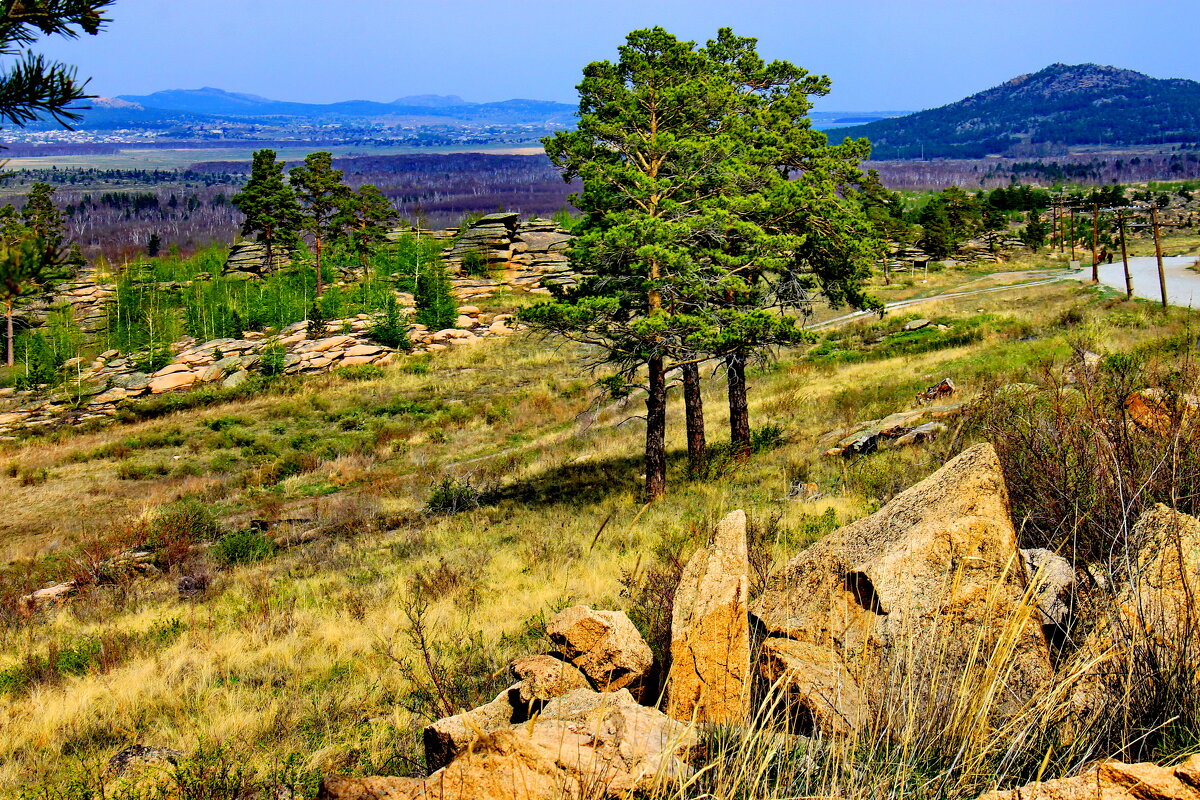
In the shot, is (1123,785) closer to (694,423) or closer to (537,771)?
(537,771)

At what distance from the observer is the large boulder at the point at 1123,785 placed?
2078 mm

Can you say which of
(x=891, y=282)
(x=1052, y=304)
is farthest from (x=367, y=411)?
(x=891, y=282)

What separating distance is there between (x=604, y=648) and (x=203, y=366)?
4609cm

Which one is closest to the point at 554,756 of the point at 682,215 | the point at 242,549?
the point at 682,215

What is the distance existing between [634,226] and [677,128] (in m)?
3.30

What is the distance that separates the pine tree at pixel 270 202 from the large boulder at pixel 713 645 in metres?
66.1

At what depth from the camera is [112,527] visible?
18.6 m

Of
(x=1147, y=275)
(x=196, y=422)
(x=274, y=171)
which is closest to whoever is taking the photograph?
(x=196, y=422)

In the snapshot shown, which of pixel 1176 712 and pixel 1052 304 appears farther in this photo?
pixel 1052 304

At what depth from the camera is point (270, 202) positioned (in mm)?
63375

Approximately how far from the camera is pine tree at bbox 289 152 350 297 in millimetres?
60000

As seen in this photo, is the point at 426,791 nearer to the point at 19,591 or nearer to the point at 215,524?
the point at 19,591

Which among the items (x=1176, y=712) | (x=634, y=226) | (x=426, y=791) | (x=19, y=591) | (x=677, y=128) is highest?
(x=677, y=128)

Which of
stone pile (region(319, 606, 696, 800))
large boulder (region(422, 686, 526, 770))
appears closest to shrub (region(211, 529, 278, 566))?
large boulder (region(422, 686, 526, 770))
